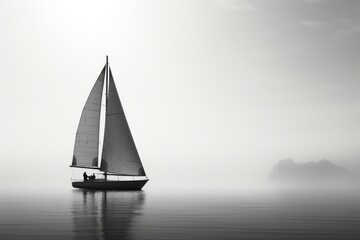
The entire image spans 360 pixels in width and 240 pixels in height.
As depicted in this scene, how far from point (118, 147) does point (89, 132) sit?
5.31 m

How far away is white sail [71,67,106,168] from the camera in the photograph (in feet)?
209

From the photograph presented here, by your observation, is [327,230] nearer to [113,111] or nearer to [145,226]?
[145,226]

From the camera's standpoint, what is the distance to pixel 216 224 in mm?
27000

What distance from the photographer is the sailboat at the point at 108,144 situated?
6309cm

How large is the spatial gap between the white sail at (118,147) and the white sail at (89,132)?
1.77 meters

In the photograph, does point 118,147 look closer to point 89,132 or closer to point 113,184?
point 89,132

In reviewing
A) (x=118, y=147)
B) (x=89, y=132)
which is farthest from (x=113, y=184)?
(x=89, y=132)

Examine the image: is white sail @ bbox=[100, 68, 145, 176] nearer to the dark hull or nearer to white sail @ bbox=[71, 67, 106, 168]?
the dark hull

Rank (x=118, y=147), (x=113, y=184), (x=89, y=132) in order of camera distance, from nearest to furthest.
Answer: (x=113, y=184)
(x=118, y=147)
(x=89, y=132)

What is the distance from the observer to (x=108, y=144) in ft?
208

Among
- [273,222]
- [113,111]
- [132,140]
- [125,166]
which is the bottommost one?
[273,222]

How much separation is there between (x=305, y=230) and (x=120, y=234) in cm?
1108

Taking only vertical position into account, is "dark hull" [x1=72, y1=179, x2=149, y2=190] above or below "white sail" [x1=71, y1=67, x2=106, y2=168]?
below

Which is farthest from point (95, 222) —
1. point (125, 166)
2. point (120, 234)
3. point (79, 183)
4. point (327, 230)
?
point (79, 183)
